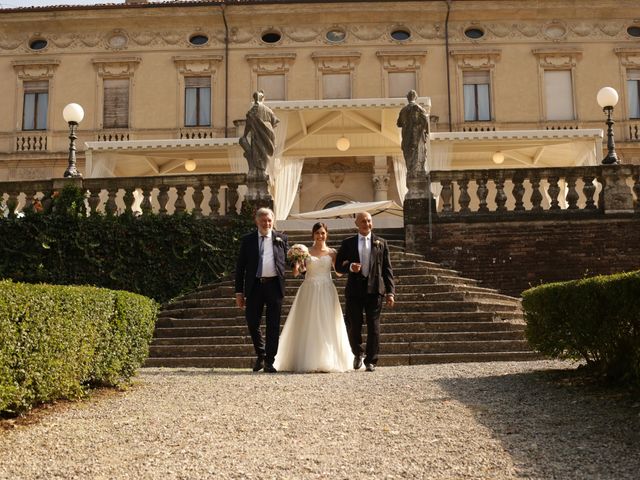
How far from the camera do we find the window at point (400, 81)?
96.0ft

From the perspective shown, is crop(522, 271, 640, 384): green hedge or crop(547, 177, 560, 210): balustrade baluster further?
crop(547, 177, 560, 210): balustrade baluster

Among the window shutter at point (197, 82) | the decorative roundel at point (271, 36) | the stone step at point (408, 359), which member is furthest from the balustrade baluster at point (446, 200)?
the window shutter at point (197, 82)

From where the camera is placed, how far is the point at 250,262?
8.73m

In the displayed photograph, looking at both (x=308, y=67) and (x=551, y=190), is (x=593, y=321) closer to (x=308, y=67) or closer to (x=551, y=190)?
(x=551, y=190)

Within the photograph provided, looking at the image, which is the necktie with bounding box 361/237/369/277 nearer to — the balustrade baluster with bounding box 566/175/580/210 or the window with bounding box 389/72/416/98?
the balustrade baluster with bounding box 566/175/580/210

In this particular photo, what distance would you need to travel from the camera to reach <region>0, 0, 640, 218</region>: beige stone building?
29031 mm

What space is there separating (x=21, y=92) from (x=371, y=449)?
2858cm

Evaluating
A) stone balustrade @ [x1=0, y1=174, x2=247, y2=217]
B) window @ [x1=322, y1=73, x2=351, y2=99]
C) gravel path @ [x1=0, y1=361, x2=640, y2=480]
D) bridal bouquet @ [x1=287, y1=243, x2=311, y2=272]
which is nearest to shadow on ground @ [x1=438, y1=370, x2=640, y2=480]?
gravel path @ [x1=0, y1=361, x2=640, y2=480]

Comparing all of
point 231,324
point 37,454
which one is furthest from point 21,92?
point 37,454

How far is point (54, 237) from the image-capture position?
46.3 feet

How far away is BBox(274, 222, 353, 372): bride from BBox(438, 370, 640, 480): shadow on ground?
5.46 ft

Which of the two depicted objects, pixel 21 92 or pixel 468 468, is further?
pixel 21 92

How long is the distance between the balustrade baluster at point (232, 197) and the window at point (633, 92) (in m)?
19.9

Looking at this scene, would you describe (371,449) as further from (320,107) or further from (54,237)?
(320,107)
